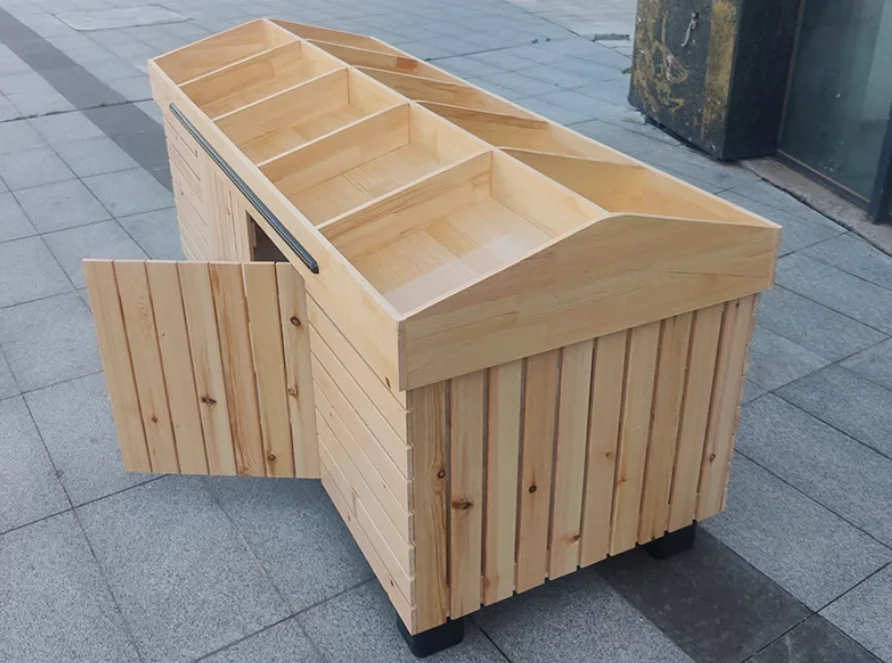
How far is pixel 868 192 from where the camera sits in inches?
265

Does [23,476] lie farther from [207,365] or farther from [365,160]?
[365,160]

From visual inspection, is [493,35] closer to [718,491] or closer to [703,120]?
[703,120]

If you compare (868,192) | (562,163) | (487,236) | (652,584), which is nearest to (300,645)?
(652,584)

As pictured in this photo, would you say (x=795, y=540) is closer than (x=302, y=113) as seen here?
Yes

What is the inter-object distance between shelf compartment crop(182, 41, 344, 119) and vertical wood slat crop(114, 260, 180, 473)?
1.67 metres

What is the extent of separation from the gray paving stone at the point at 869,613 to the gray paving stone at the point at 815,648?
0.13 feet

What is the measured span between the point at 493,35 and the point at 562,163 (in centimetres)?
1051

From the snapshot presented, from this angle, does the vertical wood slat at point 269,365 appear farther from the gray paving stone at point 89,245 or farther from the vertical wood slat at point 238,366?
the gray paving stone at point 89,245

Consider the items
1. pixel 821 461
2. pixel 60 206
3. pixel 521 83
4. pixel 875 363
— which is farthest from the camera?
pixel 521 83

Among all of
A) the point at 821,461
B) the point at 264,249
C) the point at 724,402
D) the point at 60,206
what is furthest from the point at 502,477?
the point at 60,206

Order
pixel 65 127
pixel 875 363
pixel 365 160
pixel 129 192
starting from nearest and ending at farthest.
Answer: pixel 365 160, pixel 875 363, pixel 129 192, pixel 65 127

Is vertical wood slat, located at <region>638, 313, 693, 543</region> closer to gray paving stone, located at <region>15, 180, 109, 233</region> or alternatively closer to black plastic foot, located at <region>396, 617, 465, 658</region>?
black plastic foot, located at <region>396, 617, 465, 658</region>

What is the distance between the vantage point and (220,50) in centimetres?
541

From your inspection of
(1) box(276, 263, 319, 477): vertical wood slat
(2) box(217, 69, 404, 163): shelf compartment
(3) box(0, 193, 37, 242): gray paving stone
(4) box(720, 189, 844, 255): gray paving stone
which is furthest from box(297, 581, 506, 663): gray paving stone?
(3) box(0, 193, 37, 242): gray paving stone
